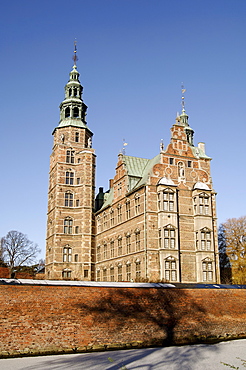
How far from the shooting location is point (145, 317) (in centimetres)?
2111

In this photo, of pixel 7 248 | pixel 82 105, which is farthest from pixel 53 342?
pixel 7 248

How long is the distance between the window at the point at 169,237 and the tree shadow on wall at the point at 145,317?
14543mm

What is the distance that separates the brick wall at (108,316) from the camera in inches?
717

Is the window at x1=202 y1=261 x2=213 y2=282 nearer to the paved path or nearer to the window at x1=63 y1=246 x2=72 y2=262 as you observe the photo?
the window at x1=63 y1=246 x2=72 y2=262

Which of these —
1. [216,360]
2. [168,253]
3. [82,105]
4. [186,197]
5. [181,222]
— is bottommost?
[216,360]

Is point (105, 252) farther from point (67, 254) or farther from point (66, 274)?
point (66, 274)

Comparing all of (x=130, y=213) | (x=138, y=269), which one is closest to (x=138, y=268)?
(x=138, y=269)

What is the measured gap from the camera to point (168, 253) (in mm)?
36969

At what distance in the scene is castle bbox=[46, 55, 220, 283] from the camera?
37781 millimetres

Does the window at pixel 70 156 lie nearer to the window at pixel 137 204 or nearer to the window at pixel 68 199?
the window at pixel 68 199

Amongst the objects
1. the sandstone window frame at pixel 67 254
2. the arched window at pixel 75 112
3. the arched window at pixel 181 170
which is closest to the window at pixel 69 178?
the sandstone window frame at pixel 67 254

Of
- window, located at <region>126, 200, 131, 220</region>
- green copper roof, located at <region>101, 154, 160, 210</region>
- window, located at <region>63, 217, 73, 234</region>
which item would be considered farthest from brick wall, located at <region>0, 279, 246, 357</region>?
window, located at <region>63, 217, 73, 234</region>

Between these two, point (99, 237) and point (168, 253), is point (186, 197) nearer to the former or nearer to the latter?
point (168, 253)

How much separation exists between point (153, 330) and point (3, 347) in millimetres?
7852
